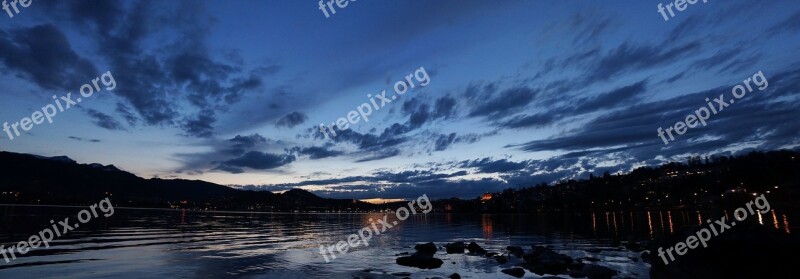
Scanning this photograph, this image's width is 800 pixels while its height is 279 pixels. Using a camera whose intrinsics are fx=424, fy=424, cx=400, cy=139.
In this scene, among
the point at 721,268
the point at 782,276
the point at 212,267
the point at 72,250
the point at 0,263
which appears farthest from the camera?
the point at 72,250

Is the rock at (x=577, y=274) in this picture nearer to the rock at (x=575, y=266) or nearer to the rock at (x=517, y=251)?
the rock at (x=575, y=266)

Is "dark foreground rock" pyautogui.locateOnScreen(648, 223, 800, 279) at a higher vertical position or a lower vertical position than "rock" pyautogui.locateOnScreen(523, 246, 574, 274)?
higher

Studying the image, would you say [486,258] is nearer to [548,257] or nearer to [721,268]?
[548,257]

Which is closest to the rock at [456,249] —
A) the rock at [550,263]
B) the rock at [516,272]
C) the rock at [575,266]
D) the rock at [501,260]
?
the rock at [501,260]

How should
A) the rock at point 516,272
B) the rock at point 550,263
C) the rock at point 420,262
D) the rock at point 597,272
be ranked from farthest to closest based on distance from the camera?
1. the rock at point 420,262
2. the rock at point 550,263
3. the rock at point 516,272
4. the rock at point 597,272

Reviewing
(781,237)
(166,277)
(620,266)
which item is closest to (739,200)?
(620,266)

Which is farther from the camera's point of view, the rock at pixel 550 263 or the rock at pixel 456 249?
the rock at pixel 456 249

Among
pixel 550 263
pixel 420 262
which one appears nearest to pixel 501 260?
pixel 550 263

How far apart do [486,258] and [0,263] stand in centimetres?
3893

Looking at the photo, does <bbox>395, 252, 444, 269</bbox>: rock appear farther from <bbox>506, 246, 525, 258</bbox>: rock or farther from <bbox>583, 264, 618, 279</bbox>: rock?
<bbox>583, 264, 618, 279</bbox>: rock

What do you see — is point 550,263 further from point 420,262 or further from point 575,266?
point 420,262

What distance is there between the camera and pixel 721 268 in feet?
56.9

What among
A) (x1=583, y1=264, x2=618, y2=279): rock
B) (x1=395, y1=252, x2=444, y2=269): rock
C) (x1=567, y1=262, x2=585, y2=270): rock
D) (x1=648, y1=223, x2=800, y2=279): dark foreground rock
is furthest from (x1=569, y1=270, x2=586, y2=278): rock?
(x1=395, y1=252, x2=444, y2=269): rock

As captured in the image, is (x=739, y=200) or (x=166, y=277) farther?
(x=739, y=200)
